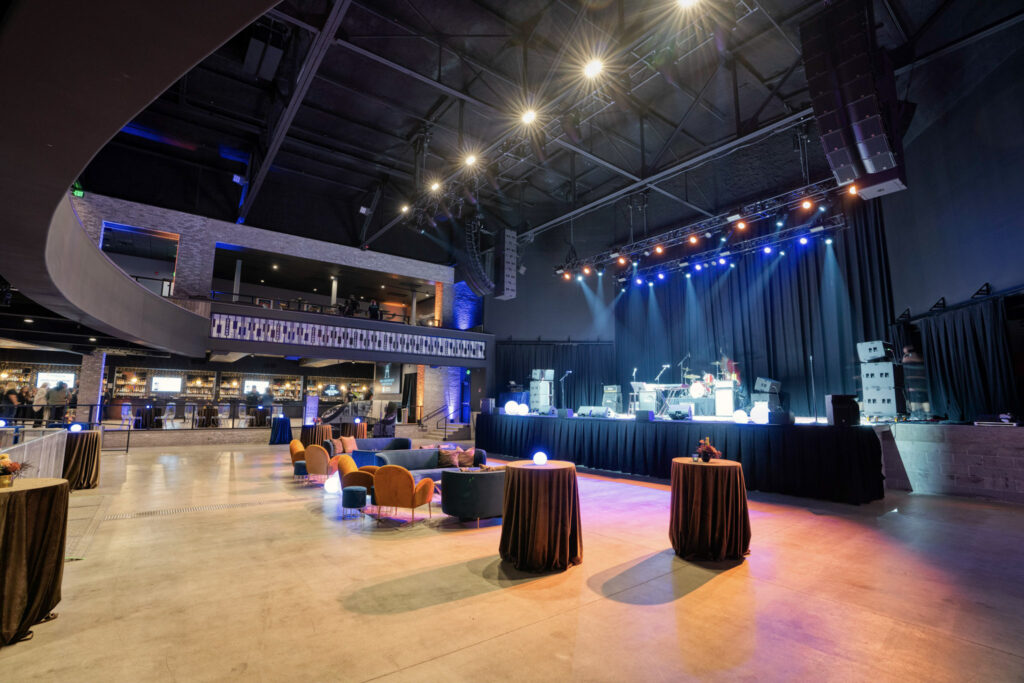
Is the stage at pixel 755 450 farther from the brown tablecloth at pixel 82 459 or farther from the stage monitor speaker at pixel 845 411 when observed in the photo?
the brown tablecloth at pixel 82 459

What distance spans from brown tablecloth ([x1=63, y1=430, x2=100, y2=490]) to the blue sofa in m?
4.99

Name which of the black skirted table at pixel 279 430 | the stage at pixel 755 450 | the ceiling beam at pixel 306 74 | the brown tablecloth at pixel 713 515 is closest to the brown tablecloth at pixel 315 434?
the black skirted table at pixel 279 430

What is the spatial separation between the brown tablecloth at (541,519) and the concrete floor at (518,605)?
0.19 meters

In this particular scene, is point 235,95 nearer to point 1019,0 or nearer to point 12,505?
point 12,505

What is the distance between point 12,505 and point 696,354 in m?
15.7

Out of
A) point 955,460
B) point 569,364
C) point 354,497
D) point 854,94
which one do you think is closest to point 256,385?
point 569,364

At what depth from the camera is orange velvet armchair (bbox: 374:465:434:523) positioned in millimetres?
5566

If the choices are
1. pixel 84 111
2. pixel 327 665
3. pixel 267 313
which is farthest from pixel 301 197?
pixel 327 665

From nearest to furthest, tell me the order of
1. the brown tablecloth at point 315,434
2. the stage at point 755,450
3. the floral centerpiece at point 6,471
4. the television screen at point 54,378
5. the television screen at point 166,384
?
the floral centerpiece at point 6,471
the stage at point 755,450
the brown tablecloth at point 315,434
the television screen at point 54,378
the television screen at point 166,384

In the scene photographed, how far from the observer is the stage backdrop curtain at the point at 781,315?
1169 cm

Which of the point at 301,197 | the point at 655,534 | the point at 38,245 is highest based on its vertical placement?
the point at 301,197

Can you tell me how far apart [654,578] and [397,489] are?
123 inches

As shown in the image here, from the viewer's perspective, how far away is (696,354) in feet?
51.1

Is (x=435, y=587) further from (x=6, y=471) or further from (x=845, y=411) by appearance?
(x=845, y=411)
